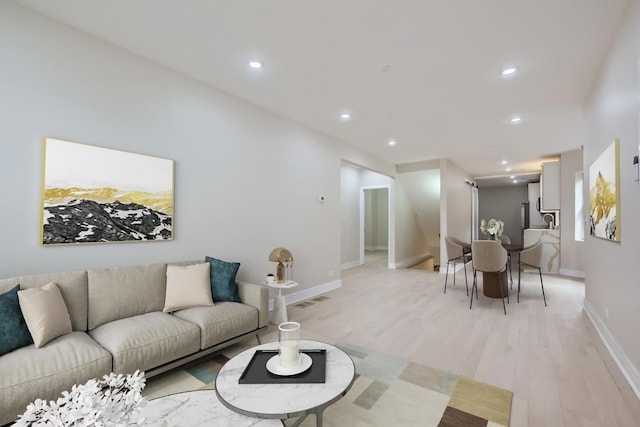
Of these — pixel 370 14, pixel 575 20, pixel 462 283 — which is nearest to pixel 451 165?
pixel 462 283

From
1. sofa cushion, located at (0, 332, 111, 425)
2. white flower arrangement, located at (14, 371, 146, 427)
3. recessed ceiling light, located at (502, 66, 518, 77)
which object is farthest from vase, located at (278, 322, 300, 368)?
recessed ceiling light, located at (502, 66, 518, 77)

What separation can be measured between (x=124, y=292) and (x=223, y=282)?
82cm

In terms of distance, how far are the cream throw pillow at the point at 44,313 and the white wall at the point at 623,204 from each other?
13.0 feet

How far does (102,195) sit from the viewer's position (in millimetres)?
2535

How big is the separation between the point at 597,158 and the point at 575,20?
1.52 metres

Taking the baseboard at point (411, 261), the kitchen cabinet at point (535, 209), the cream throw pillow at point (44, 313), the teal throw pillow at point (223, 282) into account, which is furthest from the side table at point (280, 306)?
the kitchen cabinet at point (535, 209)

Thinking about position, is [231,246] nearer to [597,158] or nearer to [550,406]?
[550,406]

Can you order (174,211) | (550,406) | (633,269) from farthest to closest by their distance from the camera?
(174,211) → (633,269) → (550,406)

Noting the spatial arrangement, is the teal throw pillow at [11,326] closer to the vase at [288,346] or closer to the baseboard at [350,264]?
the vase at [288,346]

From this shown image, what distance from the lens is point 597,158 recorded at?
9.95 feet

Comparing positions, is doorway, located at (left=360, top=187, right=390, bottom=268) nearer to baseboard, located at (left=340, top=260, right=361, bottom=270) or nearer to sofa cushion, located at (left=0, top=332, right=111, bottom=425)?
baseboard, located at (left=340, top=260, right=361, bottom=270)

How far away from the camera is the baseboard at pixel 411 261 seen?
7541 mm

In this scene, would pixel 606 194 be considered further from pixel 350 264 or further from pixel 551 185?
pixel 350 264

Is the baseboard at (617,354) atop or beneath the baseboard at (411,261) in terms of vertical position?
atop
